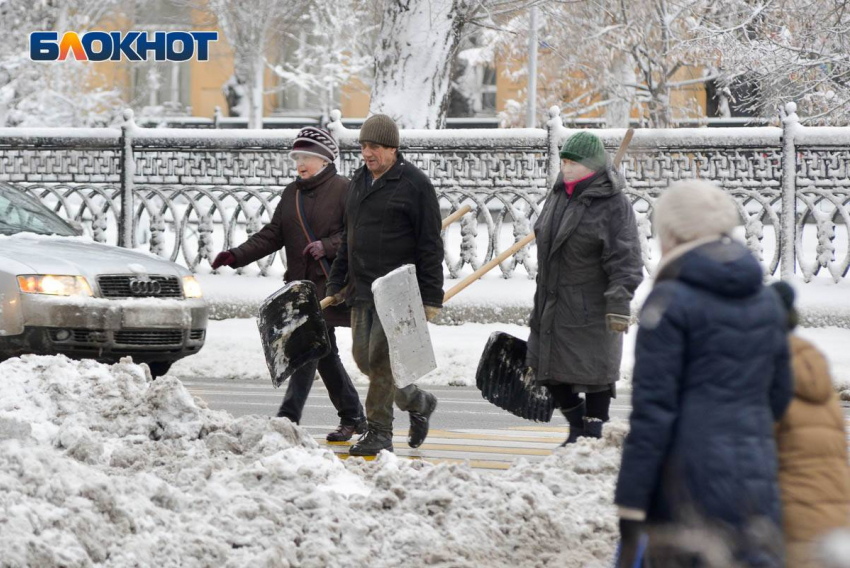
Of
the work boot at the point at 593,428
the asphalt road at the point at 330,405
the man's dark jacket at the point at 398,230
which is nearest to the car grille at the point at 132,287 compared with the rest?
the asphalt road at the point at 330,405

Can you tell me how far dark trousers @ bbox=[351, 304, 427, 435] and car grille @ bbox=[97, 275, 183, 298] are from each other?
3015 millimetres

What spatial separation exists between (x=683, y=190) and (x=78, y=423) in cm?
416

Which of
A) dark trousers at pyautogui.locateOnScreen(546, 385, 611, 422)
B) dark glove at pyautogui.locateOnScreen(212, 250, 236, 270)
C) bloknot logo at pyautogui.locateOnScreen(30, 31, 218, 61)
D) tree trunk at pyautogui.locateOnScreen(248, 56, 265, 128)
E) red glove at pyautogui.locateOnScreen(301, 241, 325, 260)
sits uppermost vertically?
bloknot logo at pyautogui.locateOnScreen(30, 31, 218, 61)

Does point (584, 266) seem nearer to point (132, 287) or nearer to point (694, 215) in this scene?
point (694, 215)

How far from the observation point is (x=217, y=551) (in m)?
5.23

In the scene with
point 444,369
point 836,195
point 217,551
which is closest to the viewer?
point 217,551

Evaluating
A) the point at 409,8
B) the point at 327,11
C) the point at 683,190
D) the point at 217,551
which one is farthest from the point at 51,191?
the point at 327,11

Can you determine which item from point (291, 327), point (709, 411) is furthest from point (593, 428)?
point (709, 411)

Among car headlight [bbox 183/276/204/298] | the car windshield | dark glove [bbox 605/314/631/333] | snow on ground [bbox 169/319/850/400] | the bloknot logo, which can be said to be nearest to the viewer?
dark glove [bbox 605/314/631/333]

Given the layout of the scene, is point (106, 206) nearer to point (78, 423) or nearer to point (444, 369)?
point (444, 369)

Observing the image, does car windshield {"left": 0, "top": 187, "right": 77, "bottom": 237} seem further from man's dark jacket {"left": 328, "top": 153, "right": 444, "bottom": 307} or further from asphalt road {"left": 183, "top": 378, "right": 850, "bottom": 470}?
man's dark jacket {"left": 328, "top": 153, "right": 444, "bottom": 307}

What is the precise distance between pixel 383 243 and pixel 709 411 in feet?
14.8

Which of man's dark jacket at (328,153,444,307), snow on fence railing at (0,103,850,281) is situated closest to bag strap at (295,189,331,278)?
man's dark jacket at (328,153,444,307)

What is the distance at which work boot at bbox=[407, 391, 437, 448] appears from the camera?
8438 millimetres
